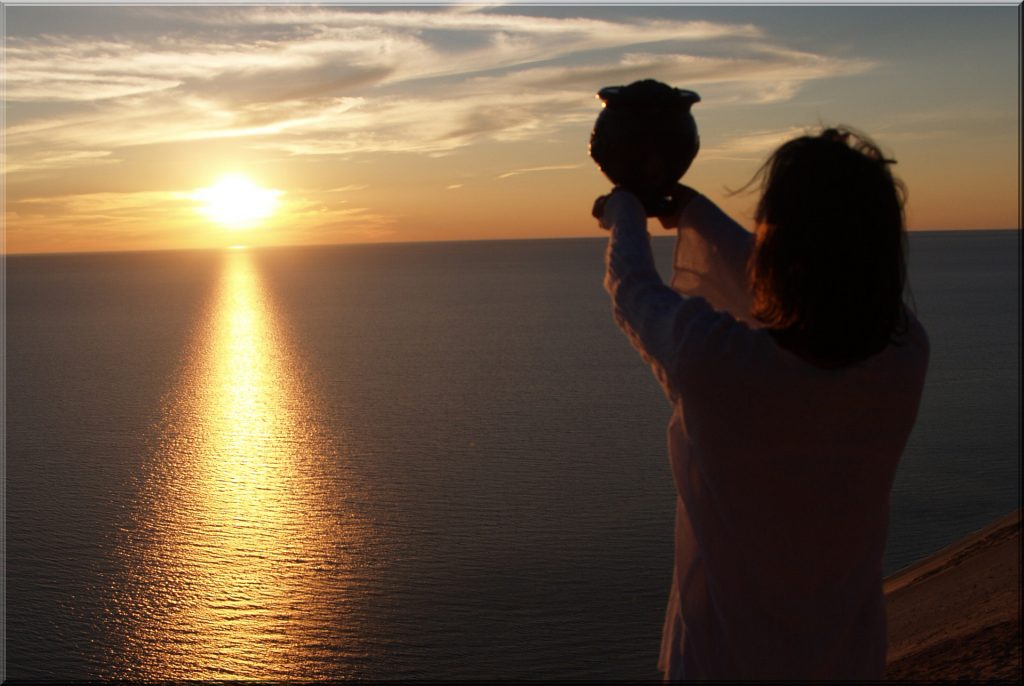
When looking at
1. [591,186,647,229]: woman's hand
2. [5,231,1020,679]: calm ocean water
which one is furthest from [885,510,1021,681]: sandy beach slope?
[591,186,647,229]: woman's hand

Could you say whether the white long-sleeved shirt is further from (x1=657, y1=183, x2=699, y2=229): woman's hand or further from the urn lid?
the urn lid

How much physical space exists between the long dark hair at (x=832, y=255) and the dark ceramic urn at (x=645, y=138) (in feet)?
1.34

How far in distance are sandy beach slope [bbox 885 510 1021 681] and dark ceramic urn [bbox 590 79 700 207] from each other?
647 cm

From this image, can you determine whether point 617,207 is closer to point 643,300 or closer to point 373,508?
point 643,300

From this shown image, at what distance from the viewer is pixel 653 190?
2.02 m

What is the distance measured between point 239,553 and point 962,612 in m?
14.5

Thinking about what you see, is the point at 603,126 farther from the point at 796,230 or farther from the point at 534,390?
the point at 534,390

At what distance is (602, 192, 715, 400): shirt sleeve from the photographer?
157 centimetres

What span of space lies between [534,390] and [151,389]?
17.4 meters

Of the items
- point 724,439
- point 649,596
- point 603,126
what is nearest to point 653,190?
point 603,126

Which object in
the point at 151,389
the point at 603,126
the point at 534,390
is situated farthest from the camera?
the point at 151,389

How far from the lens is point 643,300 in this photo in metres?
1.67

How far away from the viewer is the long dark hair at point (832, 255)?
61.7 inches

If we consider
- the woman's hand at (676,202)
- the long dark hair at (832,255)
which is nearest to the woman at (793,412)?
the long dark hair at (832,255)
